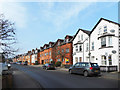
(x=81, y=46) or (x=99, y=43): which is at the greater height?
(x=99, y=43)

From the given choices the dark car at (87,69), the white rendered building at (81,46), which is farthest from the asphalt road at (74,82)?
the white rendered building at (81,46)

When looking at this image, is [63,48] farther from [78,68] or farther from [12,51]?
[12,51]

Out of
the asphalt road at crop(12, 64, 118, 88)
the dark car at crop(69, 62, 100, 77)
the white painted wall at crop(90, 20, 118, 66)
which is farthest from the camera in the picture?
the white painted wall at crop(90, 20, 118, 66)

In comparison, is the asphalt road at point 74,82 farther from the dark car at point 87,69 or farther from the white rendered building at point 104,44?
the white rendered building at point 104,44

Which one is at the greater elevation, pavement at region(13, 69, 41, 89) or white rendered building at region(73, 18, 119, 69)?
white rendered building at region(73, 18, 119, 69)

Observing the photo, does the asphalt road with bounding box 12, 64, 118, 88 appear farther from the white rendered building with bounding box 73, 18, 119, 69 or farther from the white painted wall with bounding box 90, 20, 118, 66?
the white painted wall with bounding box 90, 20, 118, 66

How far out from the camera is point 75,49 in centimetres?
3109

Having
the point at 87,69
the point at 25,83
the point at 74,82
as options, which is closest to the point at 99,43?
the point at 87,69

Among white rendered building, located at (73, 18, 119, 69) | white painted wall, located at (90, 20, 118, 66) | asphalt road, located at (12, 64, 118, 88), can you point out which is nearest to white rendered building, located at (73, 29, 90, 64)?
white rendered building, located at (73, 18, 119, 69)

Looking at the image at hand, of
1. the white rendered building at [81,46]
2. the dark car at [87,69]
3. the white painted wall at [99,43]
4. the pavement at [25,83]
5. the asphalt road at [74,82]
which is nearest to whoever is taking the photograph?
the pavement at [25,83]

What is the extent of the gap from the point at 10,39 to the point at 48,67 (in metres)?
15.3

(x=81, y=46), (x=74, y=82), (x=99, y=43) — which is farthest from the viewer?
(x=81, y=46)

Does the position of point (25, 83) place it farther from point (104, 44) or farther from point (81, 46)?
point (81, 46)

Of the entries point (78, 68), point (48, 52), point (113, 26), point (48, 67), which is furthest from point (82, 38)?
point (48, 52)
